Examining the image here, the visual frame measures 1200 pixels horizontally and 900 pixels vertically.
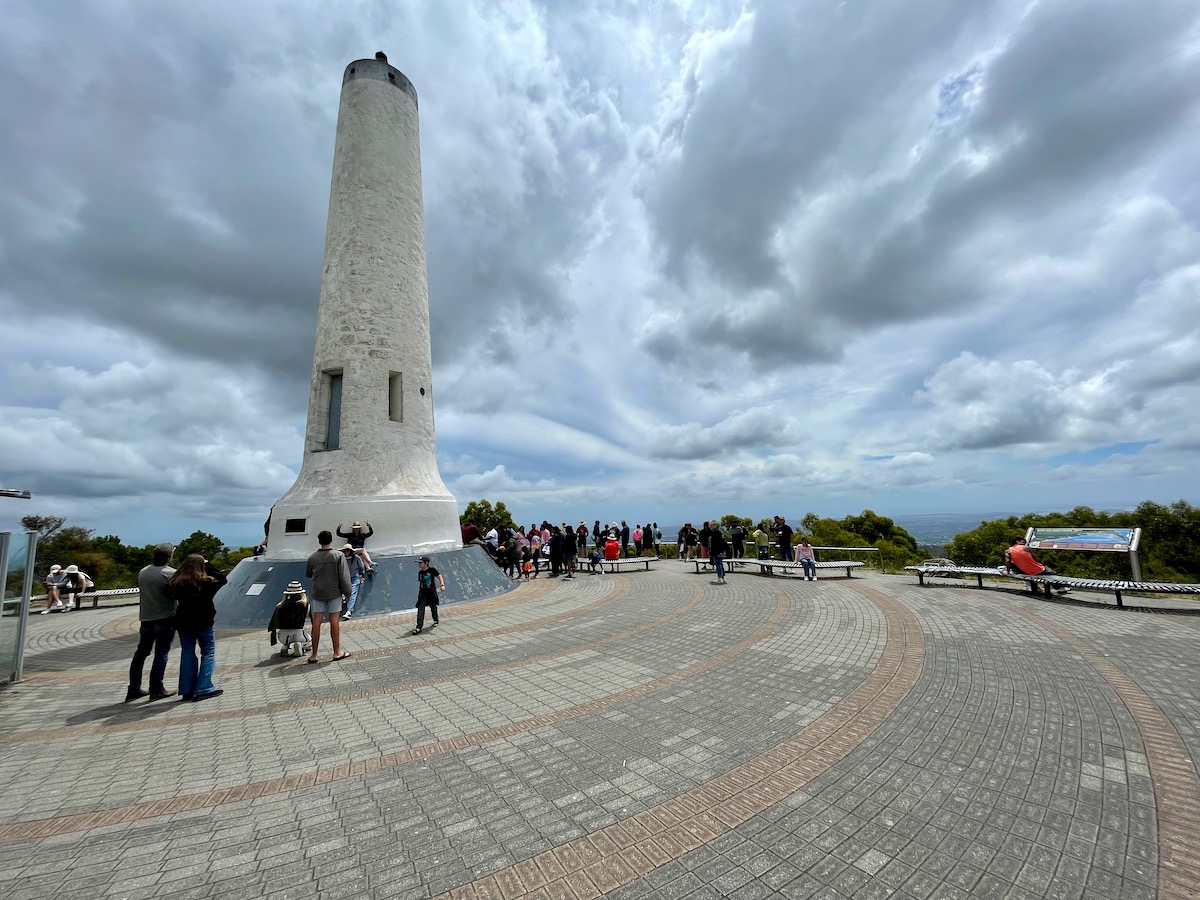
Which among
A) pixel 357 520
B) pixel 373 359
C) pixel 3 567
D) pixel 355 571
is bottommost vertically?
pixel 355 571

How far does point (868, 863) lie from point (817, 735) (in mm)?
1587

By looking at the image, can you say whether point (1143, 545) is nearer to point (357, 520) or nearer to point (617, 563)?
point (617, 563)

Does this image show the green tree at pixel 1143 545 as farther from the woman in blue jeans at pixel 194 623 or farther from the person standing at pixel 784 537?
the woman in blue jeans at pixel 194 623

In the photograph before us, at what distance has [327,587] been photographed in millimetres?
6719

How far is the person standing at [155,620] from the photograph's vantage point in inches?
216

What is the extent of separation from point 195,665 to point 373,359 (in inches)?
337

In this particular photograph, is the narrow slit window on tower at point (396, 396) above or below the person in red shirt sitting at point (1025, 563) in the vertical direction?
above

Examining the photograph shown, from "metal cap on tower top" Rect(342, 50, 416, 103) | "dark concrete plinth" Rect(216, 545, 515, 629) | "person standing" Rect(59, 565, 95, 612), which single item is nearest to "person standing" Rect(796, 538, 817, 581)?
"dark concrete plinth" Rect(216, 545, 515, 629)

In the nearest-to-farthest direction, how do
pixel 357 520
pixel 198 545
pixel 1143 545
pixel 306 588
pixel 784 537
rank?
pixel 306 588
pixel 357 520
pixel 784 537
pixel 1143 545
pixel 198 545

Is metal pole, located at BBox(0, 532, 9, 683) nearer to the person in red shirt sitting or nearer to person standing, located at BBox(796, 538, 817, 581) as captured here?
person standing, located at BBox(796, 538, 817, 581)

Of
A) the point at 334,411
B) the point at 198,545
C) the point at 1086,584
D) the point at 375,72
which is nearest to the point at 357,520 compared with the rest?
the point at 334,411

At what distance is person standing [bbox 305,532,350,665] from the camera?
6668mm

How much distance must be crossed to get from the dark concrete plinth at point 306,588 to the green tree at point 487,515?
1965 cm

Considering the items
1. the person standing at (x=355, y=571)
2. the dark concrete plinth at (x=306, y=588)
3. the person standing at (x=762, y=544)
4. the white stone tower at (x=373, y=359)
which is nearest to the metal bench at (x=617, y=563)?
the person standing at (x=762, y=544)
